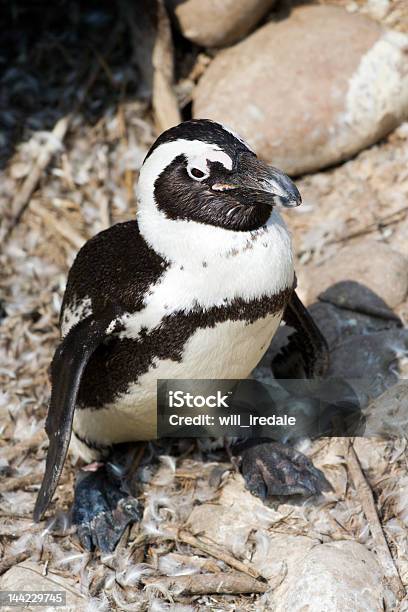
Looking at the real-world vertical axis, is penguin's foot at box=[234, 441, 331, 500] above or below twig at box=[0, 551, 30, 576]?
above

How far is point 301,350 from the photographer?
3059 millimetres

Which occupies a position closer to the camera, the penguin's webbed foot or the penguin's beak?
the penguin's beak

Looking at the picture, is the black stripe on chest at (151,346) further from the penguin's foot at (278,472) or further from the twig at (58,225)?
the twig at (58,225)

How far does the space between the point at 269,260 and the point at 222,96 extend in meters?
1.89

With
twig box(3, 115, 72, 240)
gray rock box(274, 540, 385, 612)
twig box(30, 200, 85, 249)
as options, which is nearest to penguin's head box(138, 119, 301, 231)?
gray rock box(274, 540, 385, 612)

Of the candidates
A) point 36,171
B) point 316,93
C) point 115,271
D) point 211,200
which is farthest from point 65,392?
point 316,93

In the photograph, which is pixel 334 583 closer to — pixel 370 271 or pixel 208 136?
pixel 208 136

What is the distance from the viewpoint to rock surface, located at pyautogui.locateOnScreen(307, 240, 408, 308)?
339 centimetres

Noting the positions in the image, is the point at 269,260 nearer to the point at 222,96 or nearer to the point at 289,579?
the point at 289,579

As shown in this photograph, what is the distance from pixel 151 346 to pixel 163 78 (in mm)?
2204

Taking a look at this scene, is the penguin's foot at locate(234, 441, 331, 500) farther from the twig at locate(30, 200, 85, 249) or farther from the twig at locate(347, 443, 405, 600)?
the twig at locate(30, 200, 85, 249)

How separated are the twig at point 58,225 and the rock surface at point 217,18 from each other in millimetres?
1128

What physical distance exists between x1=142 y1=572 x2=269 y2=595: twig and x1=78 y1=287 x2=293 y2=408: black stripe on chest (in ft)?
1.81

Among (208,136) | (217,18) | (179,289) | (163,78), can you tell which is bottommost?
(163,78)
